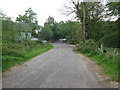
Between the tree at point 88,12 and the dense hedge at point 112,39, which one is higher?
the tree at point 88,12

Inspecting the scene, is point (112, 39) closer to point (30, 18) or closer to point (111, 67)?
point (111, 67)

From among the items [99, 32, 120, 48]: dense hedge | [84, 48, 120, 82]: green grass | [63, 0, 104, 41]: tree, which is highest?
[63, 0, 104, 41]: tree

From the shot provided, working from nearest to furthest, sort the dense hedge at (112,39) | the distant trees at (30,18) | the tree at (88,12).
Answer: the dense hedge at (112,39), the tree at (88,12), the distant trees at (30,18)

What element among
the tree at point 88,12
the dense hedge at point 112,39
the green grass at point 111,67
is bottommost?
the green grass at point 111,67

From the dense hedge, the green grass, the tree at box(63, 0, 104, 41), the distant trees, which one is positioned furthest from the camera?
the distant trees

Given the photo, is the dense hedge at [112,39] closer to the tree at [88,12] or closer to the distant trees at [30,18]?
the tree at [88,12]

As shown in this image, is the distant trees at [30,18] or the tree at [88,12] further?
the distant trees at [30,18]

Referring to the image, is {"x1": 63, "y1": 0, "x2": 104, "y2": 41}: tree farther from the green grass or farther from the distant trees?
the distant trees

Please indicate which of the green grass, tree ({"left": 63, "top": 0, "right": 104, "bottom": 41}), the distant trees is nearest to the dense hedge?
the green grass

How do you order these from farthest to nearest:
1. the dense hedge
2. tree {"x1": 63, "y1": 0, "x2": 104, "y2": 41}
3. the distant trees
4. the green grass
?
the distant trees → tree {"x1": 63, "y1": 0, "x2": 104, "y2": 41} → the green grass → the dense hedge

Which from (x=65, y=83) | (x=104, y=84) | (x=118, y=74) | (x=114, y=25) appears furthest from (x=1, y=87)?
(x=118, y=74)

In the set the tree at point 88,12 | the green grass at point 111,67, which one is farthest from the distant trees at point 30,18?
the green grass at point 111,67

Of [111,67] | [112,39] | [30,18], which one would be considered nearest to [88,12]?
[111,67]

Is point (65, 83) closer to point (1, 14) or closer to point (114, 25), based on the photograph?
point (114, 25)
